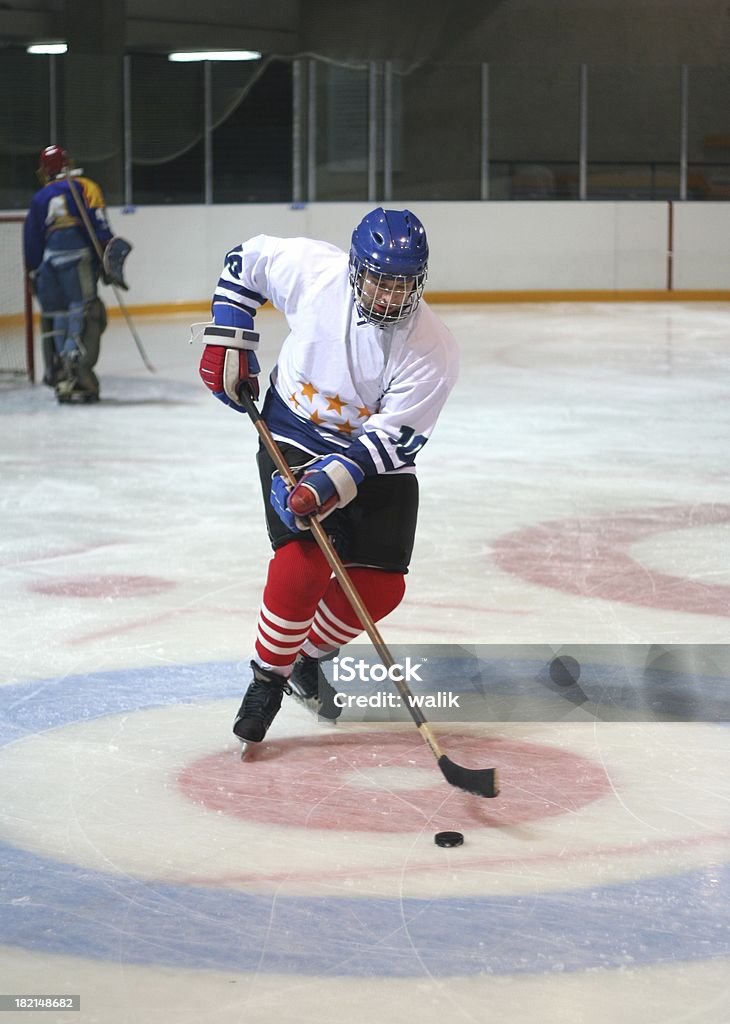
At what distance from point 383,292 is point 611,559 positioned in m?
1.71

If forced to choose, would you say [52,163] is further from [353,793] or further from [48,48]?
[353,793]

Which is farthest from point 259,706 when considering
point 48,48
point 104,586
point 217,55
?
point 217,55

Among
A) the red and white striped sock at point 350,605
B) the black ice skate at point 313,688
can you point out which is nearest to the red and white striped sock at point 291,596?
the red and white striped sock at point 350,605

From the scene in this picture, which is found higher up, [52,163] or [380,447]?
[52,163]

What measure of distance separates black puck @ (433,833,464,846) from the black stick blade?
0.11 m

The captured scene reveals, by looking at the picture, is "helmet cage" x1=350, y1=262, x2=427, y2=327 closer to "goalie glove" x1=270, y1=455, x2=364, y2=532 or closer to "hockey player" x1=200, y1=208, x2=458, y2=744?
"hockey player" x1=200, y1=208, x2=458, y2=744

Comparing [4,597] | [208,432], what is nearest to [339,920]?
[4,597]

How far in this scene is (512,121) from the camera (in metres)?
12.1

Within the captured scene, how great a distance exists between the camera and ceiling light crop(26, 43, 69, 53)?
10258 mm

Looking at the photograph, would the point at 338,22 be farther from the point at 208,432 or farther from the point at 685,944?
the point at 685,944

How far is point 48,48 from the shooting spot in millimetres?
10477

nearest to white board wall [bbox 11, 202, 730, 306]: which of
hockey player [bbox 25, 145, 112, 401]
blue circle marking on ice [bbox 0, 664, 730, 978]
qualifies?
hockey player [bbox 25, 145, 112, 401]

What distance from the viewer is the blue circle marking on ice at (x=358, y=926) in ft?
6.00

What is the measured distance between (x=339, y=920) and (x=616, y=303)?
10.2 m
